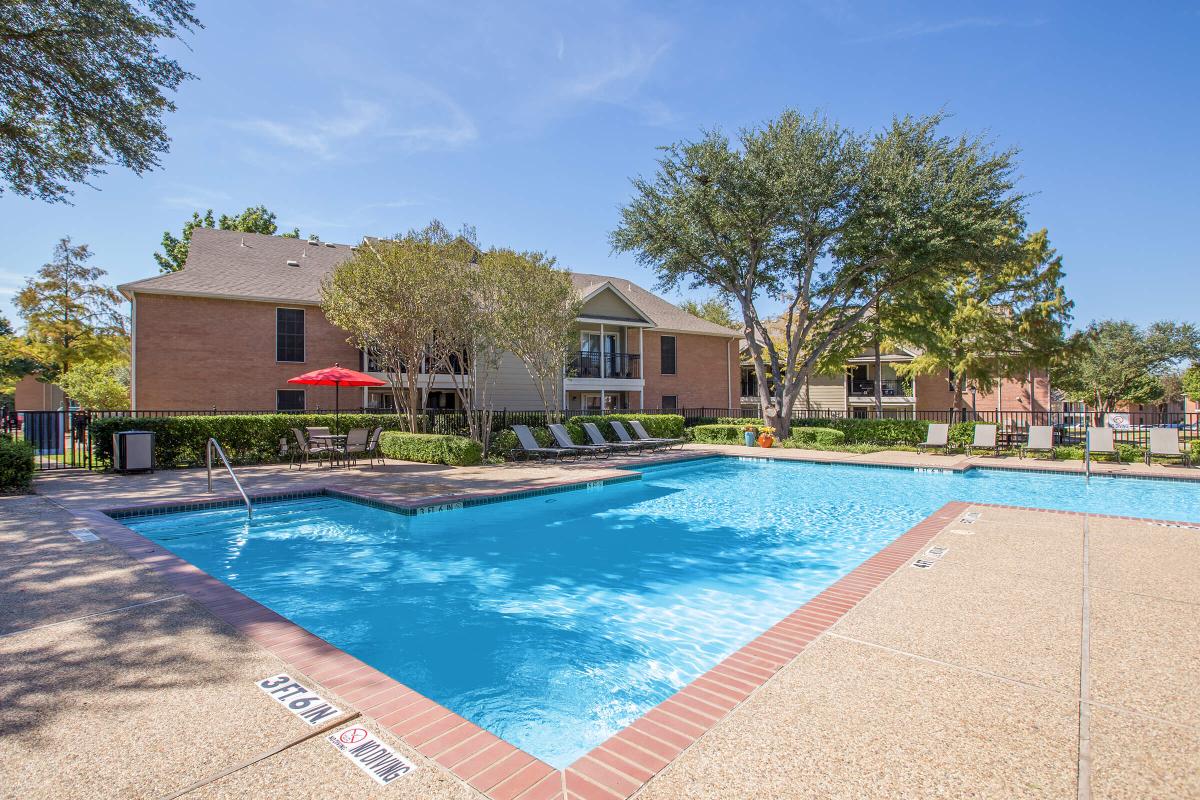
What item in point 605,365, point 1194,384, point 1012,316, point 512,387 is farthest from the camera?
point 1194,384

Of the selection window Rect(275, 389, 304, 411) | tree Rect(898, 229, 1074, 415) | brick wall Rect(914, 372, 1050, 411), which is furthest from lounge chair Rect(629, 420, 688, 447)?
brick wall Rect(914, 372, 1050, 411)

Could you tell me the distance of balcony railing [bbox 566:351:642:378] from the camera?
25652 mm

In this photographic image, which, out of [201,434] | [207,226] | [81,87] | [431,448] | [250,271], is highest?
[207,226]

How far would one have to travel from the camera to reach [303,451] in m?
14.0

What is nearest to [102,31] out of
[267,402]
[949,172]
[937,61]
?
[267,402]

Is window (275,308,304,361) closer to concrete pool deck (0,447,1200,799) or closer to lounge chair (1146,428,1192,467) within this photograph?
concrete pool deck (0,447,1200,799)

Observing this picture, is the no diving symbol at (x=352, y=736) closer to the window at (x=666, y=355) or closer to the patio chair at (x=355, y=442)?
the patio chair at (x=355, y=442)

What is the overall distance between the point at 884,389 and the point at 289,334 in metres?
31.7

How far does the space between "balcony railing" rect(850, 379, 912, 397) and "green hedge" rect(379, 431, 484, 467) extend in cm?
2689

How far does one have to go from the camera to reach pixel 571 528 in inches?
370

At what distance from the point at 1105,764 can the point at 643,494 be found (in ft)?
33.2

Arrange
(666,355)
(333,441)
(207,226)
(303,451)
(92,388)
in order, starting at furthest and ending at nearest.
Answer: (207,226) < (666,355) < (92,388) < (333,441) < (303,451)

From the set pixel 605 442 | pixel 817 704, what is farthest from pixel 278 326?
pixel 817 704

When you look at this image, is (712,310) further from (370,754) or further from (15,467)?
(370,754)
